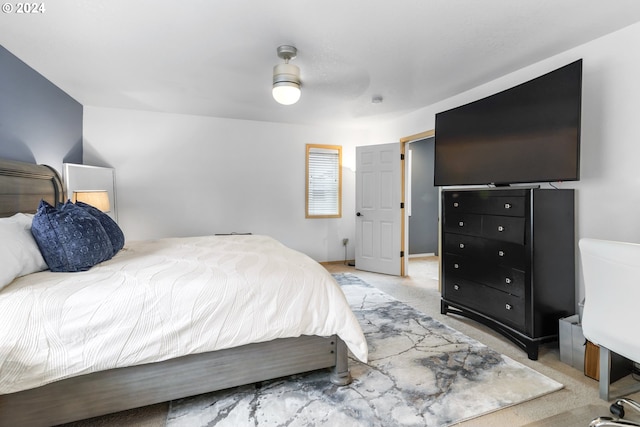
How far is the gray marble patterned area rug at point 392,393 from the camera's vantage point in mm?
1658

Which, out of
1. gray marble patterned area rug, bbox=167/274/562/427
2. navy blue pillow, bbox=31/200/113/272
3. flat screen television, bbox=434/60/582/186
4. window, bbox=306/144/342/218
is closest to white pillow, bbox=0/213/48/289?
navy blue pillow, bbox=31/200/113/272

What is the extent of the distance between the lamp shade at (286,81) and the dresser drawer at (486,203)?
1.81 metres

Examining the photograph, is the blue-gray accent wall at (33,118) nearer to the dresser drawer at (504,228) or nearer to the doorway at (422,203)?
the dresser drawer at (504,228)

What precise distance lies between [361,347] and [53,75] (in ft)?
12.6

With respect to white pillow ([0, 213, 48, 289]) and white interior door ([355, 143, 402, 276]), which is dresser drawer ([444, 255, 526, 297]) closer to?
white interior door ([355, 143, 402, 276])

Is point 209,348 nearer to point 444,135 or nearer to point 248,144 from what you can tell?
point 444,135

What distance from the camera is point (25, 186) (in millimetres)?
2549

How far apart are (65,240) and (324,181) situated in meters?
3.95

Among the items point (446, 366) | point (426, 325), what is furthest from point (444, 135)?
point (446, 366)

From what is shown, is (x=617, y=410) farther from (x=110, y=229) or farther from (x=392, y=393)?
(x=110, y=229)

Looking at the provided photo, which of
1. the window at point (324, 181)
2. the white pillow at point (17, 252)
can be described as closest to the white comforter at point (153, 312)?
the white pillow at point (17, 252)

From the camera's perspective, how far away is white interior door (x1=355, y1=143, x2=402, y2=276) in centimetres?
470

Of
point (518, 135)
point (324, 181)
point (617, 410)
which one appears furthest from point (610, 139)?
point (324, 181)

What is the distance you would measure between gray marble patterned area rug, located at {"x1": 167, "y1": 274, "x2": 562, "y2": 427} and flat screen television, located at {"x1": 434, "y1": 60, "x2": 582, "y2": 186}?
1.49 m
